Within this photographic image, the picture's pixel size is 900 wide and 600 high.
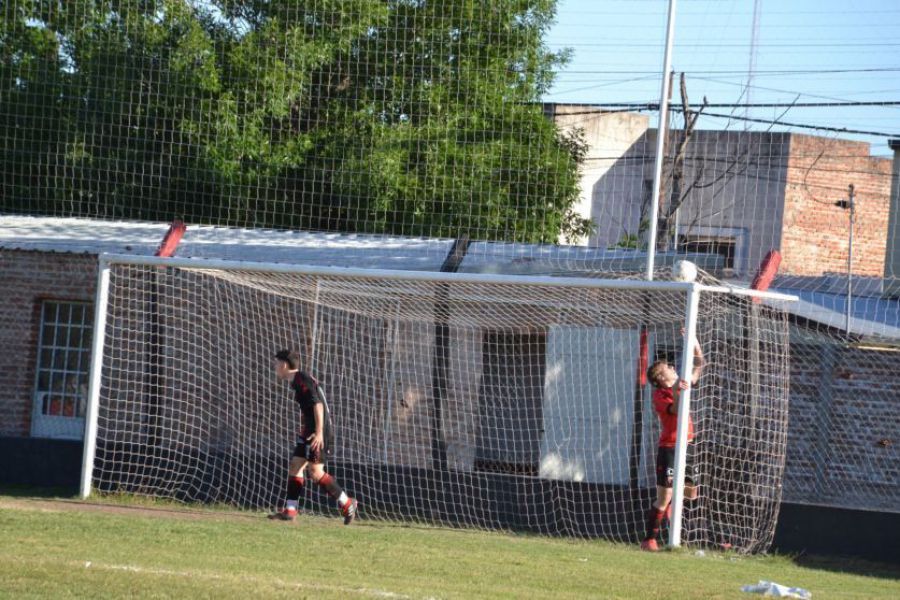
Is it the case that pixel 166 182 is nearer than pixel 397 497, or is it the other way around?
pixel 397 497

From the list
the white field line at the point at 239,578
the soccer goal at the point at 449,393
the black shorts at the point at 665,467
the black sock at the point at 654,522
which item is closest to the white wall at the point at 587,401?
the soccer goal at the point at 449,393

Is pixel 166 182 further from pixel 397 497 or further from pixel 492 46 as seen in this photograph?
pixel 397 497

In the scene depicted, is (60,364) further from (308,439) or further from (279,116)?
(308,439)

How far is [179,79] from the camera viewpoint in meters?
18.0

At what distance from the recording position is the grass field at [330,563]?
7.27m

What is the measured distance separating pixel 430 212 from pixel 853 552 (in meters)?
7.54

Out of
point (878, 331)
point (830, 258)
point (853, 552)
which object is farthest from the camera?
point (830, 258)

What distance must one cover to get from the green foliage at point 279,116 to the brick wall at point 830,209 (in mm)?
10825

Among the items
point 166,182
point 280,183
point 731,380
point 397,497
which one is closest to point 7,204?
point 166,182

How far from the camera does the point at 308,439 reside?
1206cm

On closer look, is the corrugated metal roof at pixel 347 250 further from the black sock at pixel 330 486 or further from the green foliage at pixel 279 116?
the black sock at pixel 330 486

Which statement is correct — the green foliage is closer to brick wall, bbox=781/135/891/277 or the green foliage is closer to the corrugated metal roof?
the corrugated metal roof

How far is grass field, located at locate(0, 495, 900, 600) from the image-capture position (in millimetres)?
7273

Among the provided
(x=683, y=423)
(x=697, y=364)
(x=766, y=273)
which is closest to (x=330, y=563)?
(x=683, y=423)
